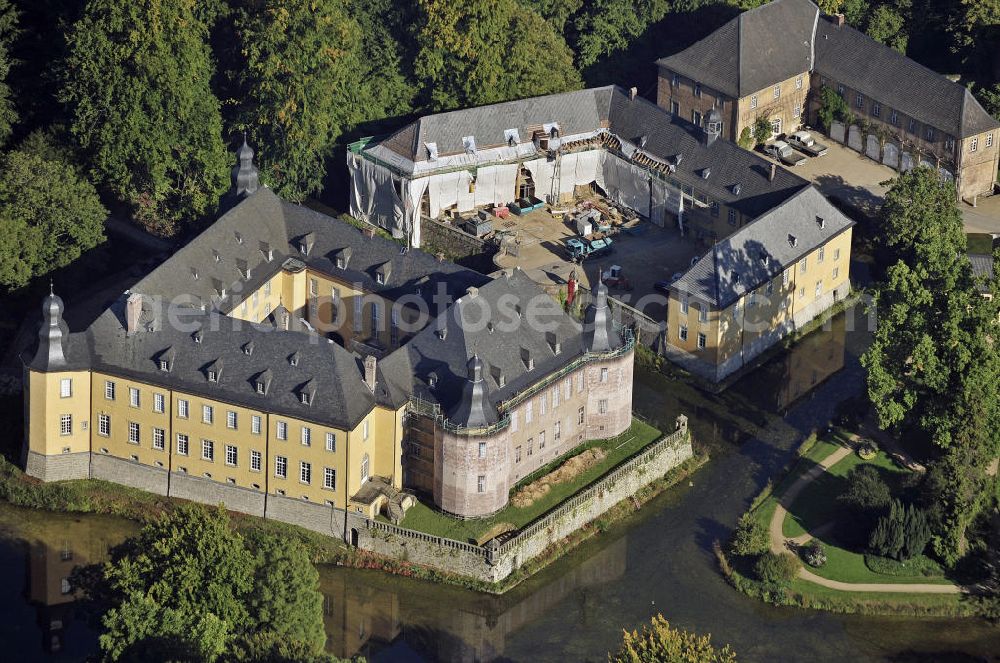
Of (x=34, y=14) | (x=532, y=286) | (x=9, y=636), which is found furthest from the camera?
(x=34, y=14)

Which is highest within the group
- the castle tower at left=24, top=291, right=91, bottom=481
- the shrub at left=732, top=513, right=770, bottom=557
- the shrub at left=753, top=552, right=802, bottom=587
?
the castle tower at left=24, top=291, right=91, bottom=481

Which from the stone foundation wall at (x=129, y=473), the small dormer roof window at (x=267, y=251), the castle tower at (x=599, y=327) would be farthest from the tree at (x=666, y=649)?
the small dormer roof window at (x=267, y=251)

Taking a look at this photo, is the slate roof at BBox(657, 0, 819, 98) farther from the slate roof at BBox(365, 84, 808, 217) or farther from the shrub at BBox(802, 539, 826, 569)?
the shrub at BBox(802, 539, 826, 569)

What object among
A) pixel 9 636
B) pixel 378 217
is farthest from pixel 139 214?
pixel 9 636

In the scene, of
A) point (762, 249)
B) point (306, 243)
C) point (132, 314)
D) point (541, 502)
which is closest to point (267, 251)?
point (306, 243)

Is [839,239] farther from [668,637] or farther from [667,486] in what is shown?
[668,637]

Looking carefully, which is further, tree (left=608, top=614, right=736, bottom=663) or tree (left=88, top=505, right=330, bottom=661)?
tree (left=88, top=505, right=330, bottom=661)

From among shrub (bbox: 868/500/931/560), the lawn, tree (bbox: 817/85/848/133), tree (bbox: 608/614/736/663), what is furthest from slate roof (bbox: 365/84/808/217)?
tree (bbox: 608/614/736/663)
